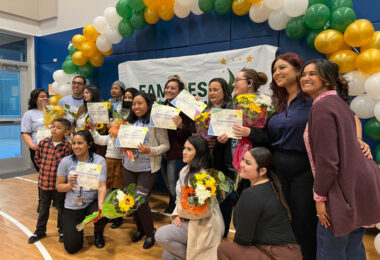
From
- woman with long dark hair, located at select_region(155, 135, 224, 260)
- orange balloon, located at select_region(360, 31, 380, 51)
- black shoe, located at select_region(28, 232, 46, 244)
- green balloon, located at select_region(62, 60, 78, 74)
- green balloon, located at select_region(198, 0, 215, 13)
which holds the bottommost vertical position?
black shoe, located at select_region(28, 232, 46, 244)

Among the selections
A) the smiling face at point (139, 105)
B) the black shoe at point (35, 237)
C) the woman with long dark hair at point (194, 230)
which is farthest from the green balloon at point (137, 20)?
the black shoe at point (35, 237)

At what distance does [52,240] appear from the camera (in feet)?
9.72

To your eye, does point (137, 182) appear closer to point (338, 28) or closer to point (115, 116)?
point (115, 116)

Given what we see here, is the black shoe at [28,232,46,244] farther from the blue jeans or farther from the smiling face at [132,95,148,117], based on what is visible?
the blue jeans

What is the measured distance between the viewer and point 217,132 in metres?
2.27

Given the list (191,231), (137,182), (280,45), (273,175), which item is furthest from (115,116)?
(280,45)

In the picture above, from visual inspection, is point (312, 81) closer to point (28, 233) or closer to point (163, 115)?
point (163, 115)

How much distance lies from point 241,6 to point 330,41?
118 cm

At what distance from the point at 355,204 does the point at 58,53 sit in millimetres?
6358

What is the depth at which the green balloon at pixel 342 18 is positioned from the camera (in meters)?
2.74

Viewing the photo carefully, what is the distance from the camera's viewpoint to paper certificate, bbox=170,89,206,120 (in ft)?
8.58

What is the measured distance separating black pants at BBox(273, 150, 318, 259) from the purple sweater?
353 mm

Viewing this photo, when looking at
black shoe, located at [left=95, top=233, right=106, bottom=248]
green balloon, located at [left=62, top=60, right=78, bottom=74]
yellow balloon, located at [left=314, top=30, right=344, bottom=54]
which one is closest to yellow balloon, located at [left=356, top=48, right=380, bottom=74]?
yellow balloon, located at [left=314, top=30, right=344, bottom=54]

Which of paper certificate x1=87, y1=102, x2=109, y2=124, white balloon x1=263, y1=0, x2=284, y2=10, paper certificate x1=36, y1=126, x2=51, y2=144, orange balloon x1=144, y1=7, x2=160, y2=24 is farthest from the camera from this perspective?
orange balloon x1=144, y1=7, x2=160, y2=24
